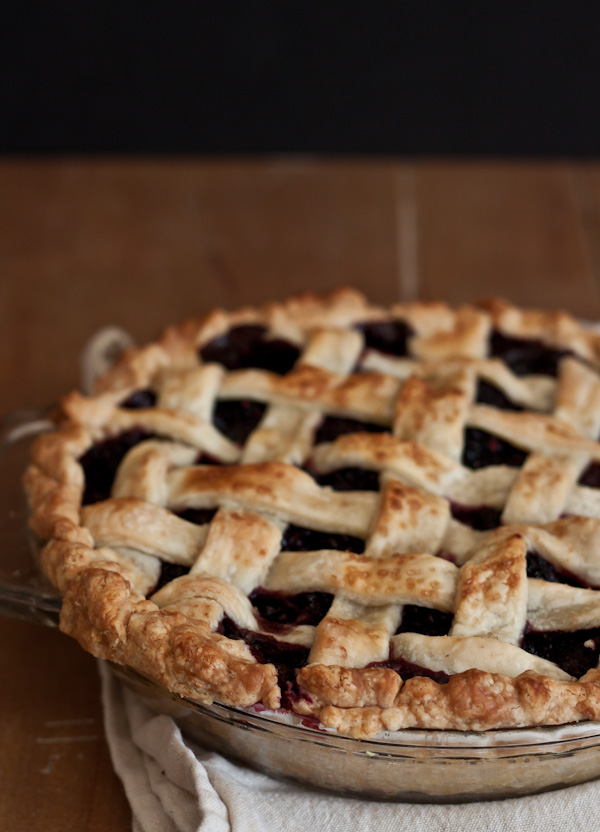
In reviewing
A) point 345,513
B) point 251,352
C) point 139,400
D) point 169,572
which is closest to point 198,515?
point 169,572

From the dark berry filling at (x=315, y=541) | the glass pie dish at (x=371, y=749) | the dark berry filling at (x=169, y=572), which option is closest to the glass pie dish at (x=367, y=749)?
the glass pie dish at (x=371, y=749)

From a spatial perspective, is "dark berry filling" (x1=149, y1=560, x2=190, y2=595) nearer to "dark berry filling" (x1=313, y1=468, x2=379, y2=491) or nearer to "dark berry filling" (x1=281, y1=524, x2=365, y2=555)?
"dark berry filling" (x1=281, y1=524, x2=365, y2=555)

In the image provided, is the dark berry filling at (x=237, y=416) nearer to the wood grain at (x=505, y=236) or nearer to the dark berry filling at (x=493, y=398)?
the dark berry filling at (x=493, y=398)

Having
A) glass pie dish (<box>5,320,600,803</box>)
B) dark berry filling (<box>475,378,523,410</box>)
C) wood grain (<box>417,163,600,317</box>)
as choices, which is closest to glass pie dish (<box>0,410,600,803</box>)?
glass pie dish (<box>5,320,600,803</box>)

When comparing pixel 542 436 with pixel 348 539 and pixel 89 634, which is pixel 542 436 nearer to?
pixel 348 539

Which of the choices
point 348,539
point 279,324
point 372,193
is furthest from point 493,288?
point 348,539

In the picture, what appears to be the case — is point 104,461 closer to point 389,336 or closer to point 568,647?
point 389,336
